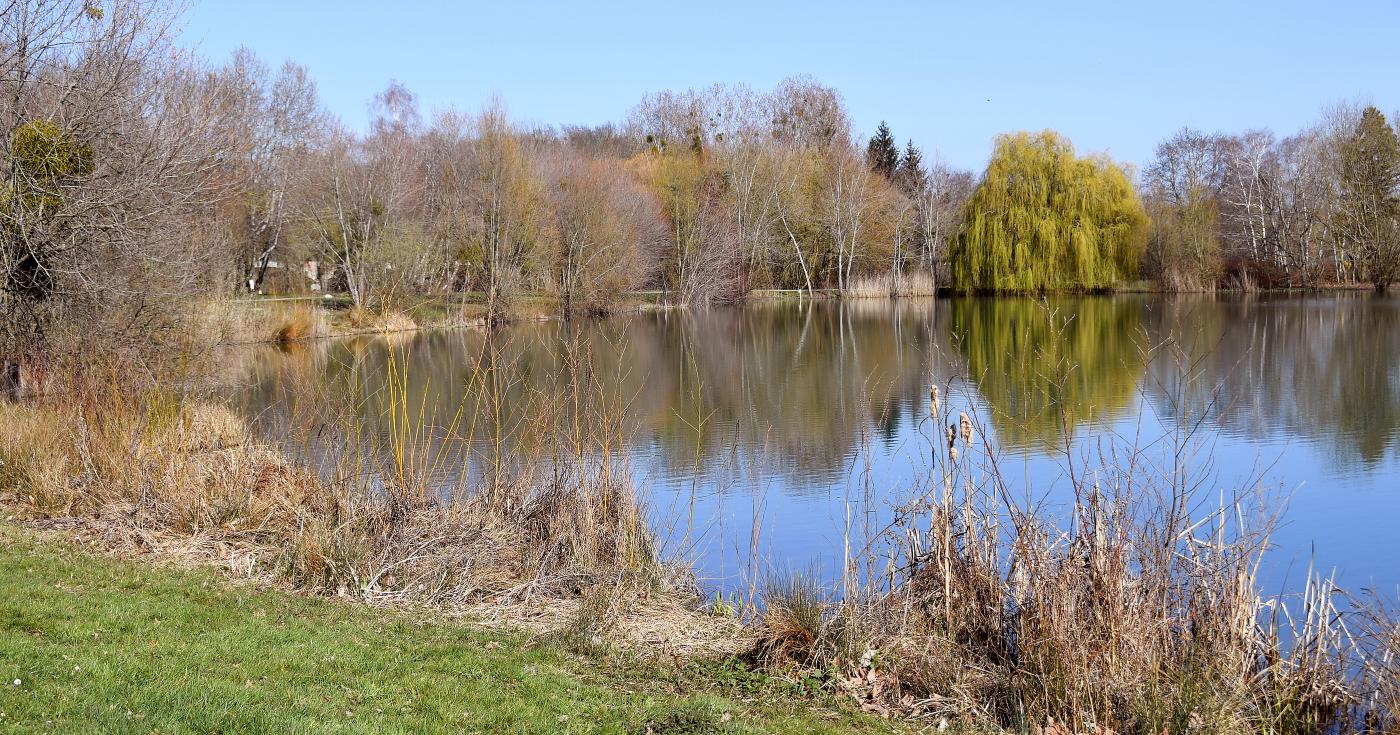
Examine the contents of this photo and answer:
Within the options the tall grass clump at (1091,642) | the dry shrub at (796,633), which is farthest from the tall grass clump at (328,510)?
the tall grass clump at (1091,642)

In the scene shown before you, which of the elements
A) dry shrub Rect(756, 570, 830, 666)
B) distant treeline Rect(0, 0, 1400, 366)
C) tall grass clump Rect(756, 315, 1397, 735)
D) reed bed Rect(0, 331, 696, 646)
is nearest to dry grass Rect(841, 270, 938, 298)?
distant treeline Rect(0, 0, 1400, 366)

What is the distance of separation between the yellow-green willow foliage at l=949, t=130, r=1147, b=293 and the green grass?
42.7 metres

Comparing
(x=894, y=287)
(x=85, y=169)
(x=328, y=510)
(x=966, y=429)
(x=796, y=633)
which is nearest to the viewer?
(x=966, y=429)

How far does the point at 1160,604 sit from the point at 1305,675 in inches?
28.4

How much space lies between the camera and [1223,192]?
5456cm

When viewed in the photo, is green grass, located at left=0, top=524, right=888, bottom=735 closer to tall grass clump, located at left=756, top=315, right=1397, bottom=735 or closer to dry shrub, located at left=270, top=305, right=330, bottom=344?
tall grass clump, located at left=756, top=315, right=1397, bottom=735

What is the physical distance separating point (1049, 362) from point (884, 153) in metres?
46.1

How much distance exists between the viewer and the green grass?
14.4ft

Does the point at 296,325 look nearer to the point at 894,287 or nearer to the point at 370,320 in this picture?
the point at 370,320

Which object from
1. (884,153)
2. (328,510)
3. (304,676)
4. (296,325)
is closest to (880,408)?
(328,510)

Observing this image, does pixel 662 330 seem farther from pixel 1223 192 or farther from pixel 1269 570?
pixel 1223 192

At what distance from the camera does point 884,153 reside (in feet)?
200

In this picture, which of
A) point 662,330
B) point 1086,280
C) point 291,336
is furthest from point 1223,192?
point 291,336

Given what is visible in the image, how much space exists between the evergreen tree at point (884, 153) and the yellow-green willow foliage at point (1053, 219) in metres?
12.1
